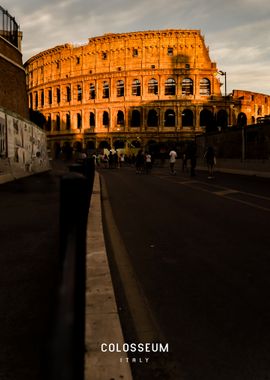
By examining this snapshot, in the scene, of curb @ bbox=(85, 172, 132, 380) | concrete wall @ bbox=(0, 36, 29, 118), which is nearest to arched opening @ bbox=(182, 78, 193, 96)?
concrete wall @ bbox=(0, 36, 29, 118)

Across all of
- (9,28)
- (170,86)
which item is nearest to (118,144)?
(170,86)

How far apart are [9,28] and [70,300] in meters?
27.0

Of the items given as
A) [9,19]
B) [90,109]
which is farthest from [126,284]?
[90,109]

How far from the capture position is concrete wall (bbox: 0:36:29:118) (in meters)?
22.6

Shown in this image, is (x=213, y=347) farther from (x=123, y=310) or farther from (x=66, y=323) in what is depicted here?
(x=66, y=323)

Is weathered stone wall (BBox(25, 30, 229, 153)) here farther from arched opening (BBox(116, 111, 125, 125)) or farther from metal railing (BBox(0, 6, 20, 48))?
metal railing (BBox(0, 6, 20, 48))

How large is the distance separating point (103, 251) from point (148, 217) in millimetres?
3345

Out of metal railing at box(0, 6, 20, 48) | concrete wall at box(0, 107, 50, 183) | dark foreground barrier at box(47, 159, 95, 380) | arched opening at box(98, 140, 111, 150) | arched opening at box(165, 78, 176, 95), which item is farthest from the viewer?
arched opening at box(98, 140, 111, 150)

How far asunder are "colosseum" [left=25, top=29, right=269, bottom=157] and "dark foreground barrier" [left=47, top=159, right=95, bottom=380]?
63100 millimetres

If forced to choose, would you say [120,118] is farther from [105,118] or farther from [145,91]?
[145,91]

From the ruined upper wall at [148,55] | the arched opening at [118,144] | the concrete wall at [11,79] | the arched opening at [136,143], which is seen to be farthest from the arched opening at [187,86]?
the concrete wall at [11,79]

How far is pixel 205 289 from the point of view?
3797mm

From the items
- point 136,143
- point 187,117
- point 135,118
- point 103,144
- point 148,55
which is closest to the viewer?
point 187,117

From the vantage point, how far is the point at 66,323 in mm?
895
